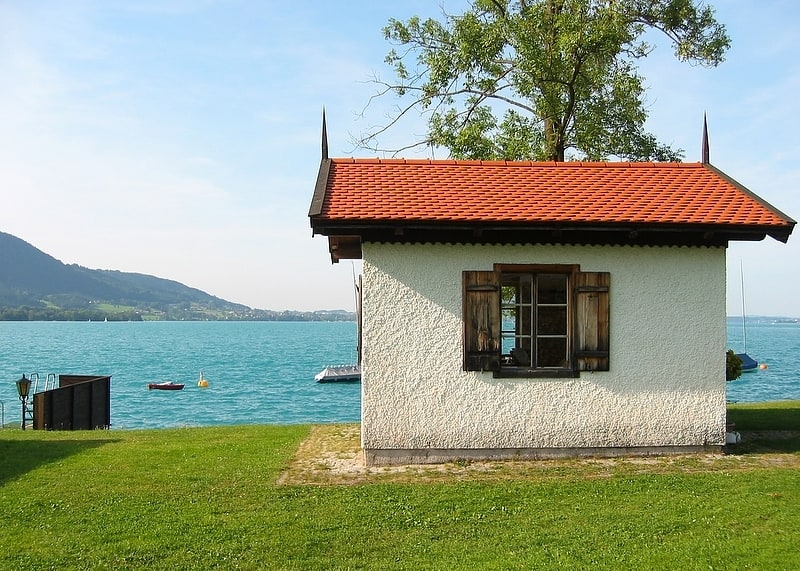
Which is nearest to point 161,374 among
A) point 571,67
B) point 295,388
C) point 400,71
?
point 295,388

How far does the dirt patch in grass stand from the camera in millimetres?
8805

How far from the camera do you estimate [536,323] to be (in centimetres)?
975

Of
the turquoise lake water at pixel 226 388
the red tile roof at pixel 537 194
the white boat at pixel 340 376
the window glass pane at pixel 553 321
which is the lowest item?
the turquoise lake water at pixel 226 388

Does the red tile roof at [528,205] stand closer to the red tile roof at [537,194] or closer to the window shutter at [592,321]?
the red tile roof at [537,194]

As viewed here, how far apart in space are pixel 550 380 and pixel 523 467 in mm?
1246

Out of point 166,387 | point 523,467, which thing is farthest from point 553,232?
point 166,387

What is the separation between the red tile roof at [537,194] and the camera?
9.60m

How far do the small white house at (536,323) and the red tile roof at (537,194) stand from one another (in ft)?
0.16

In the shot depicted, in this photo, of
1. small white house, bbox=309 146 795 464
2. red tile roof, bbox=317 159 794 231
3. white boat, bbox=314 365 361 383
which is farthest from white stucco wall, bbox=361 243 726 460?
white boat, bbox=314 365 361 383

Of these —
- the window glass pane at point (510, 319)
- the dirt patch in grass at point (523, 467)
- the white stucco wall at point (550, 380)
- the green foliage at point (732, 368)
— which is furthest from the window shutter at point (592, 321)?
the green foliage at point (732, 368)

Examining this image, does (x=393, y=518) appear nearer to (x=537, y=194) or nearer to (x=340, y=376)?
(x=537, y=194)

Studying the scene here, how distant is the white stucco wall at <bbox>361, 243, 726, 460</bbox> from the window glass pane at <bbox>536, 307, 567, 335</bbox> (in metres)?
1.99

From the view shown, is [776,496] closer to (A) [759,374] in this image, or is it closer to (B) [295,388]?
(B) [295,388]

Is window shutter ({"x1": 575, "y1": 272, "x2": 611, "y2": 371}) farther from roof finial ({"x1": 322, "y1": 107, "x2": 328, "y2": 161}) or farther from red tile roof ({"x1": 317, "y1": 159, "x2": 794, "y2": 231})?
roof finial ({"x1": 322, "y1": 107, "x2": 328, "y2": 161})
